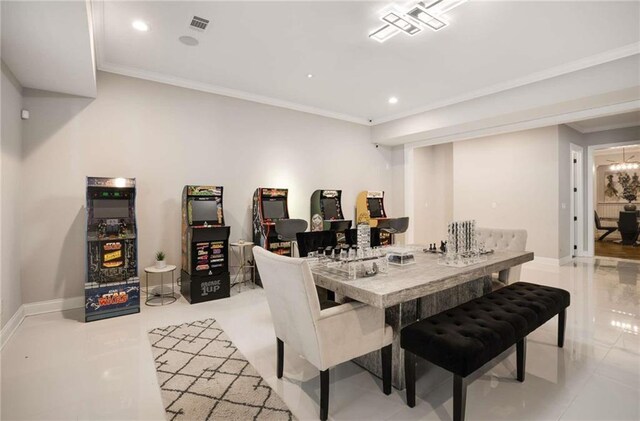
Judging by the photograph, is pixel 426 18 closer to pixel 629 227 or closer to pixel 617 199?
pixel 629 227

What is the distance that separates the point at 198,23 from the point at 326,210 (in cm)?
368

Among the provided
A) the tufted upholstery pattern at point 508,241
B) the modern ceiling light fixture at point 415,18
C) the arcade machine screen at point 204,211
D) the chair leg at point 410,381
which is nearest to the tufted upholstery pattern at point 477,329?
the chair leg at point 410,381

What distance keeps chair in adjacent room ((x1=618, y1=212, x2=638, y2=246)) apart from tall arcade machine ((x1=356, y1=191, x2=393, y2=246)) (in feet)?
25.0

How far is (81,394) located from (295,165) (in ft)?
14.6

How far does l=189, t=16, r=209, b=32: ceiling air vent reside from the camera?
3.16m

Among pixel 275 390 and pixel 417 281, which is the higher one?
pixel 417 281

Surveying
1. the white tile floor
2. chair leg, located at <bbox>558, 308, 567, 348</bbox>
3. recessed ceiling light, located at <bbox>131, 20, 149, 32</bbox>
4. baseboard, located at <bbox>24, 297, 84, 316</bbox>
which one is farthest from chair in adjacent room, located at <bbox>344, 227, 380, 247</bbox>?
baseboard, located at <bbox>24, 297, 84, 316</bbox>

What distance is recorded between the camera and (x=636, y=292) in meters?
4.49

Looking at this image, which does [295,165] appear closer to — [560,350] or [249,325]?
[249,325]

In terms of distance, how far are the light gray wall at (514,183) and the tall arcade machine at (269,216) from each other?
15.6 ft

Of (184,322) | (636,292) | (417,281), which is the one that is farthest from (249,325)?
(636,292)

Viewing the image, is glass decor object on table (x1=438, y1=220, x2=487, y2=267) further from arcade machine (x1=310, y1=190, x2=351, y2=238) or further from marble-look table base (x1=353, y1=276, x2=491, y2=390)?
arcade machine (x1=310, y1=190, x2=351, y2=238)

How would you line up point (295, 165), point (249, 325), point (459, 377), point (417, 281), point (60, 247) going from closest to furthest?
1. point (459, 377)
2. point (417, 281)
3. point (249, 325)
4. point (60, 247)
5. point (295, 165)

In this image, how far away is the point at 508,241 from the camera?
3641 mm
